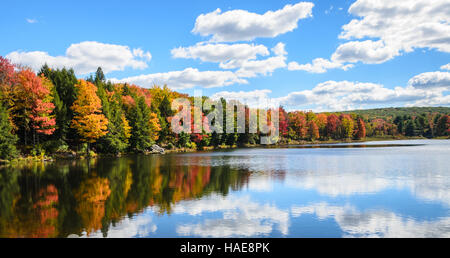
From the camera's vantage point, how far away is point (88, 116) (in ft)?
176

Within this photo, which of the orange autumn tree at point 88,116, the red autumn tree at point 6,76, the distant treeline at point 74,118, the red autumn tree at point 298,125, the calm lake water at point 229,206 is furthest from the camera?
the red autumn tree at point 298,125

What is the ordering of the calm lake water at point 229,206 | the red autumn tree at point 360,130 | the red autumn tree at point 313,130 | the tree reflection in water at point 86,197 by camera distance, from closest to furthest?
the calm lake water at point 229,206, the tree reflection in water at point 86,197, the red autumn tree at point 313,130, the red autumn tree at point 360,130

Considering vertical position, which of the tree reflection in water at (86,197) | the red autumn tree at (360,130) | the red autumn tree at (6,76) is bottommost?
the tree reflection in water at (86,197)

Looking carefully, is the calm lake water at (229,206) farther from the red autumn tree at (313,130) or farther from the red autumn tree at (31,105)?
the red autumn tree at (313,130)

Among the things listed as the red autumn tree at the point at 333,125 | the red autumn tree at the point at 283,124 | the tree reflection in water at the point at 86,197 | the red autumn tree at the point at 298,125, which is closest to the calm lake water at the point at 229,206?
the tree reflection in water at the point at 86,197

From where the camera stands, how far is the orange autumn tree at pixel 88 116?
53.7 meters

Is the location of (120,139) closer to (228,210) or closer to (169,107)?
(169,107)

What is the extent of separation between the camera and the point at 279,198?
1891 centimetres

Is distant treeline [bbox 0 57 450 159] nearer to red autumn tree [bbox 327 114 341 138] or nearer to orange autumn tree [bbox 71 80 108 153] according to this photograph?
orange autumn tree [bbox 71 80 108 153]

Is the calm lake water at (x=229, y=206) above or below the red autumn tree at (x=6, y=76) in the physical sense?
below

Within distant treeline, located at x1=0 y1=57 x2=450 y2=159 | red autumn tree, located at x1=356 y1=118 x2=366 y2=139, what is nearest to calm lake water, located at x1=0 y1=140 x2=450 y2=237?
distant treeline, located at x1=0 y1=57 x2=450 y2=159

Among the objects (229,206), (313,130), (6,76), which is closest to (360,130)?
(313,130)
